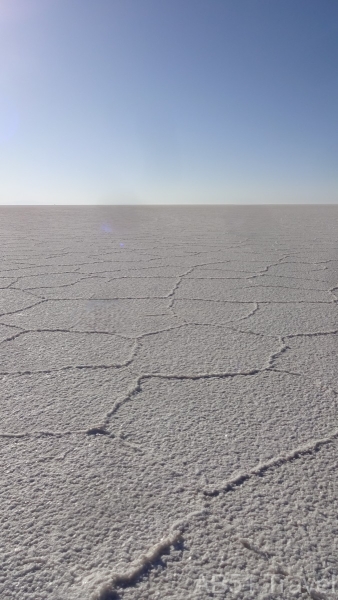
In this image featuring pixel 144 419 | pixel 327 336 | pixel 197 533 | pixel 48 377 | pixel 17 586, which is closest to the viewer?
pixel 17 586

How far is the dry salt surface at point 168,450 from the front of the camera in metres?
0.79

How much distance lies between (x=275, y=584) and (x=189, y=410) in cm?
59

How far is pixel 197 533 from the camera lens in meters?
0.86

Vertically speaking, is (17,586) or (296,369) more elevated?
(296,369)

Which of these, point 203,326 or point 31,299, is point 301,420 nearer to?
point 203,326

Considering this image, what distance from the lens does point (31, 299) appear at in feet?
8.60

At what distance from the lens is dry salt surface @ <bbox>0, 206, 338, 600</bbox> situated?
79cm

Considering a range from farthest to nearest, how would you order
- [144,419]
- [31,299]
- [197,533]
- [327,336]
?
[31,299]
[327,336]
[144,419]
[197,533]

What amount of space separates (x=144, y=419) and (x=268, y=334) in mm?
892

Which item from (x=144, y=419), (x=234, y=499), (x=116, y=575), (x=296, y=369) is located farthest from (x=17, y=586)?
(x=296, y=369)

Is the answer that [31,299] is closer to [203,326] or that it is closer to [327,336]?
[203,326]

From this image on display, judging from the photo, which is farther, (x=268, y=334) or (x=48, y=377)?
(x=268, y=334)

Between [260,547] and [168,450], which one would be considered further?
[168,450]

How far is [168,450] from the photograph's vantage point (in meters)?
1.12
